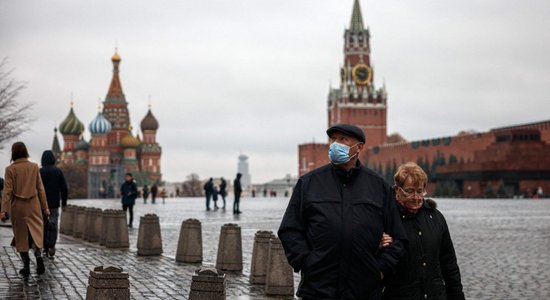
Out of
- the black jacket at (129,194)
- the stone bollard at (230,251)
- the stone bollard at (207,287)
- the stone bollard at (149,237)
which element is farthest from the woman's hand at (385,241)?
the black jacket at (129,194)

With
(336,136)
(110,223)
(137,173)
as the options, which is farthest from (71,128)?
(336,136)

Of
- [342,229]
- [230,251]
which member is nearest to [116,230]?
[230,251]

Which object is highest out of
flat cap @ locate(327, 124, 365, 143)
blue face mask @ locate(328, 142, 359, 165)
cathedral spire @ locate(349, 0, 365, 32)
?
cathedral spire @ locate(349, 0, 365, 32)

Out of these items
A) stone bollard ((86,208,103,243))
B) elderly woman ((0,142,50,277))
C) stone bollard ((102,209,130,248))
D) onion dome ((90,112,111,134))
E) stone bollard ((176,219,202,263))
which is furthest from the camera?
onion dome ((90,112,111,134))

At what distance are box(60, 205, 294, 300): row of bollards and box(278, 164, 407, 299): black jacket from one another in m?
1.85

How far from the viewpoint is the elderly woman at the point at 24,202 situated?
34.3 ft

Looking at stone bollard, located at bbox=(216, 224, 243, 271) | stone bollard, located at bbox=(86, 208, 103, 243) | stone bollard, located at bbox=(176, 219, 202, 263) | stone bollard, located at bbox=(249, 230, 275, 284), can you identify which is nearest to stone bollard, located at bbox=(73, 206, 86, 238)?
stone bollard, located at bbox=(86, 208, 103, 243)

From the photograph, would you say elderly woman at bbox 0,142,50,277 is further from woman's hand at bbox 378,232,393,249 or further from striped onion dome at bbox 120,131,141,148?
striped onion dome at bbox 120,131,141,148

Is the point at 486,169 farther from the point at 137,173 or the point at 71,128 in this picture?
the point at 71,128

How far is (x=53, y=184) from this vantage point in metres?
12.6

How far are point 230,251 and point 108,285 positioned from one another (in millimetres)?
5894

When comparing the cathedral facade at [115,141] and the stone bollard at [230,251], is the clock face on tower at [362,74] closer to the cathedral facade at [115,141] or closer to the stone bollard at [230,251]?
the cathedral facade at [115,141]

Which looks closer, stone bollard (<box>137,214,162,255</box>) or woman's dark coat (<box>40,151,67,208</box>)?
woman's dark coat (<box>40,151,67,208</box>)

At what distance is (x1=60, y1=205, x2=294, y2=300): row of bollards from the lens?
6.49 metres
